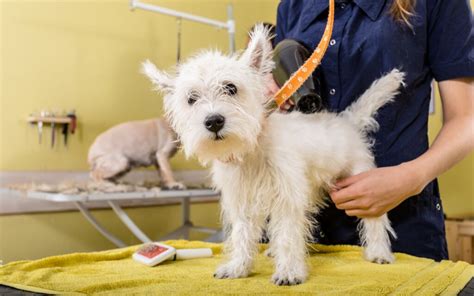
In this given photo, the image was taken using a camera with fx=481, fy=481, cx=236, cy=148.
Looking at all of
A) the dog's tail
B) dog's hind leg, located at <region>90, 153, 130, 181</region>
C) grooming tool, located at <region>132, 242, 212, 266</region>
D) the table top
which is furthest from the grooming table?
the dog's tail

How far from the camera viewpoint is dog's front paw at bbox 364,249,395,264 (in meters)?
1.17

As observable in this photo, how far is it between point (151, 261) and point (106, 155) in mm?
1564

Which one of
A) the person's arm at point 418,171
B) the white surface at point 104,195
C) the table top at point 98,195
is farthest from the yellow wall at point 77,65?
the person's arm at point 418,171

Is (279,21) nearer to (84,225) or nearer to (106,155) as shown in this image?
(106,155)

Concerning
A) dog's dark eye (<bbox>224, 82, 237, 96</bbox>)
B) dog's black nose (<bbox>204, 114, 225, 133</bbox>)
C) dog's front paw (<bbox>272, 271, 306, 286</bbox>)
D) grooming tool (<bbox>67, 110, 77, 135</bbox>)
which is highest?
dog's dark eye (<bbox>224, 82, 237, 96</bbox>)

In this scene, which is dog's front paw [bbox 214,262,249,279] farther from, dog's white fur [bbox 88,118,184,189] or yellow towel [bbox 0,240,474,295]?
dog's white fur [bbox 88,118,184,189]

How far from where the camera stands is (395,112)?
131 centimetres

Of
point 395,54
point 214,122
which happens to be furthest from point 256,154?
point 395,54

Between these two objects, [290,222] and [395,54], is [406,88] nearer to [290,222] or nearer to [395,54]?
[395,54]

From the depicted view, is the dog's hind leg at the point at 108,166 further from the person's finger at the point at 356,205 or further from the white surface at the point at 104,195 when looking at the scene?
the person's finger at the point at 356,205

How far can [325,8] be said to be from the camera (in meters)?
1.36

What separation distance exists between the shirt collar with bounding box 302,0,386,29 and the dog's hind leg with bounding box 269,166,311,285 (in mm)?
518

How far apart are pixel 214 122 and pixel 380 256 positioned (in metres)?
0.55

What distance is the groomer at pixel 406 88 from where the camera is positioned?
1.22 m
